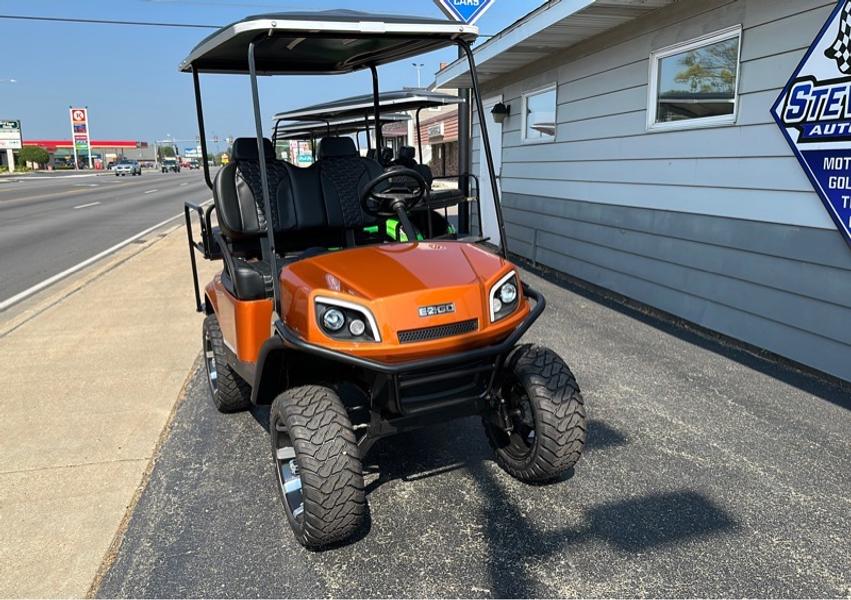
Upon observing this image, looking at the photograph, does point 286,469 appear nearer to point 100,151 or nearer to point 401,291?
point 401,291

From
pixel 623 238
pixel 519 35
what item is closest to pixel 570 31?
pixel 519 35

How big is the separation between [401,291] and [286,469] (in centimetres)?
97

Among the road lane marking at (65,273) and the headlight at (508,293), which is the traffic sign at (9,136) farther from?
the headlight at (508,293)

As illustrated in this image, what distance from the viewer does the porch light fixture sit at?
364 inches

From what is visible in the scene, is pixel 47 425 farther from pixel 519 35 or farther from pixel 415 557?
pixel 519 35

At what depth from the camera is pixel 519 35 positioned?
7.14 metres

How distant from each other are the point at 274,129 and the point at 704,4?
6196 mm

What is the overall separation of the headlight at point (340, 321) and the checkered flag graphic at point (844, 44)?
11.7 ft

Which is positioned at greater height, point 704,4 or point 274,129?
point 704,4

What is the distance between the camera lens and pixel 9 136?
7931 centimetres

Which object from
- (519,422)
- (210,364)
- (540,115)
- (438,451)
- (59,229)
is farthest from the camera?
(59,229)

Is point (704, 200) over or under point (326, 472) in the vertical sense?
over

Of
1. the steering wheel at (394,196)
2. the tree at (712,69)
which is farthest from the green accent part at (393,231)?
the tree at (712,69)

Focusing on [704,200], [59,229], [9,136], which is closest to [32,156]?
[9,136]
